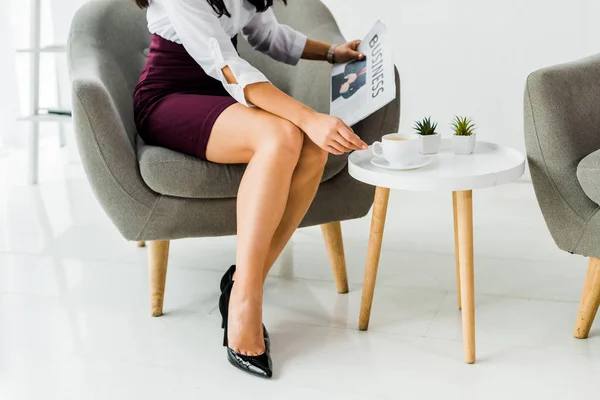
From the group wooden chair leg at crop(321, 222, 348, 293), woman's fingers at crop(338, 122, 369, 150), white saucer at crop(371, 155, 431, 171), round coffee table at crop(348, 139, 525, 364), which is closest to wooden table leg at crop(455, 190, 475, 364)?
round coffee table at crop(348, 139, 525, 364)

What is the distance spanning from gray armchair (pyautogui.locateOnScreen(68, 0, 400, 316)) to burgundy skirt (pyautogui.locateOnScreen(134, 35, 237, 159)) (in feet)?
0.14

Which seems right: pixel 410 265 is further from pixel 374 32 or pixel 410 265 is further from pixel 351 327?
pixel 374 32

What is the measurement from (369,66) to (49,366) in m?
1.07

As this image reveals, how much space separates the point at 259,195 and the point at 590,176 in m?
0.72

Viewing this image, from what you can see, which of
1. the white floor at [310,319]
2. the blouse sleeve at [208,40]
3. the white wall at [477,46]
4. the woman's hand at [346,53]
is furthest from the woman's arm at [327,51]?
the white wall at [477,46]

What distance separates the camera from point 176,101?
6.69 ft

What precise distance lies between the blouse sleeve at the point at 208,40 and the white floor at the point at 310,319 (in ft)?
1.99

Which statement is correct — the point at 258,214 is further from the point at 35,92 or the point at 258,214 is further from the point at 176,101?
the point at 35,92

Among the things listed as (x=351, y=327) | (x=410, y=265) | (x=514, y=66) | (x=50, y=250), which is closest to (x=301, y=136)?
(x=351, y=327)

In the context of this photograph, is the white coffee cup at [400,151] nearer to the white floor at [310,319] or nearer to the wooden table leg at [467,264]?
the wooden table leg at [467,264]

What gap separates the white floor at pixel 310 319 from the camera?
5.73 feet

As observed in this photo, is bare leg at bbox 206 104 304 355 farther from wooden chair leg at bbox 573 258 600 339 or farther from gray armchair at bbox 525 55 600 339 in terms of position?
wooden chair leg at bbox 573 258 600 339

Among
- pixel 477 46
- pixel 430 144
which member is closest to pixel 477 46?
pixel 477 46

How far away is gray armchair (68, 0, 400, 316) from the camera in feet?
6.34
